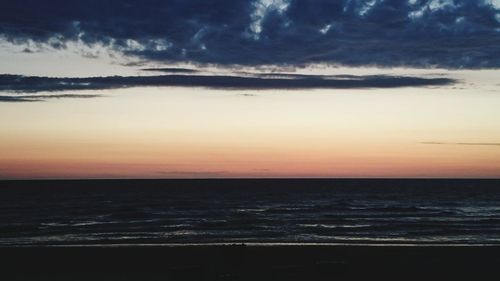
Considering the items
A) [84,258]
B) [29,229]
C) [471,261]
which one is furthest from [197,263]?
[29,229]

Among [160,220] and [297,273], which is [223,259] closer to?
[297,273]

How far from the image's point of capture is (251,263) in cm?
1802

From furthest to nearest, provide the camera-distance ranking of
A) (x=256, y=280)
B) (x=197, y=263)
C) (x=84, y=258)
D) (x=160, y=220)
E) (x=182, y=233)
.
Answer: (x=160, y=220) → (x=182, y=233) → (x=84, y=258) → (x=197, y=263) → (x=256, y=280)

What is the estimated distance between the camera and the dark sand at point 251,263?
51.2 feet

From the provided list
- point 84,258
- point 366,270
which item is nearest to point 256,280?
point 366,270

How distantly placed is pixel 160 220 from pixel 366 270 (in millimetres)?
26374

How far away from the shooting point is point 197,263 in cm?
1909

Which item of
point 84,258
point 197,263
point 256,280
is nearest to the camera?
point 256,280

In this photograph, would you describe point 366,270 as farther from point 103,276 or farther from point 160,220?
point 160,220

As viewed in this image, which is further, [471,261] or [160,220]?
[160,220]

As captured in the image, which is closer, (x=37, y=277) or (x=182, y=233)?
(x=37, y=277)

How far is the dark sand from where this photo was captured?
1562 cm

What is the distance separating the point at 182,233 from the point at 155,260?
43.2ft

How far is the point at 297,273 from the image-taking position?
599 inches
